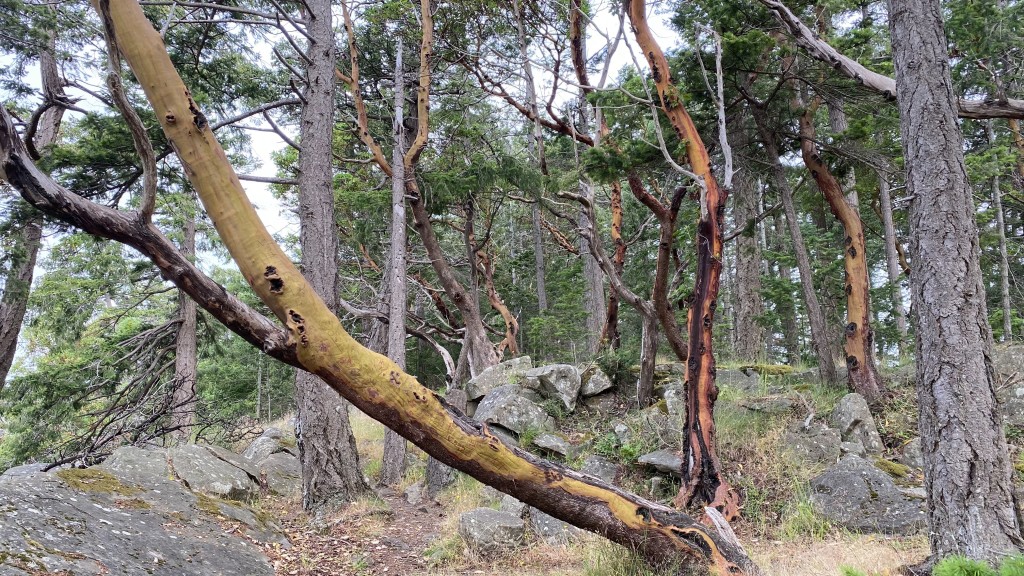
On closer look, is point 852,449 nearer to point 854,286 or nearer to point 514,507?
point 854,286

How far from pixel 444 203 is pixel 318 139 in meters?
3.97

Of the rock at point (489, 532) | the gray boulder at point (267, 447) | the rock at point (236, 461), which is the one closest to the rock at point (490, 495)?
the rock at point (489, 532)

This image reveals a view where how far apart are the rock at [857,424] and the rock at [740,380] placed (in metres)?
1.42

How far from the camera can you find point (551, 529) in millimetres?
6184

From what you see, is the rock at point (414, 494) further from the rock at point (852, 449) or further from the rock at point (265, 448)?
the rock at point (852, 449)

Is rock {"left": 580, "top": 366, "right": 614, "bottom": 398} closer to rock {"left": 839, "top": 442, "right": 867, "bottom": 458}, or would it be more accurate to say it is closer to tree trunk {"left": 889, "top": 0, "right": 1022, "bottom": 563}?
rock {"left": 839, "top": 442, "right": 867, "bottom": 458}

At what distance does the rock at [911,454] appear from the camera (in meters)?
6.81

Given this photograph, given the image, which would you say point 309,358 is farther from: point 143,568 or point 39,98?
point 39,98

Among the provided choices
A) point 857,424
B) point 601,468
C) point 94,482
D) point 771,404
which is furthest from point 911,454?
point 94,482

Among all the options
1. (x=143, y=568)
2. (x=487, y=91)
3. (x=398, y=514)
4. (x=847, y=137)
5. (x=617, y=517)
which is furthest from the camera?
(x=487, y=91)

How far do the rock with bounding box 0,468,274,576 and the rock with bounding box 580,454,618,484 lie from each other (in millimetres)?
4502

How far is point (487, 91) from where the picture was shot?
1148cm

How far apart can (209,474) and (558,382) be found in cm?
547

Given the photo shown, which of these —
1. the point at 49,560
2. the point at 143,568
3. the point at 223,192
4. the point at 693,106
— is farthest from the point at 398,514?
the point at 693,106
